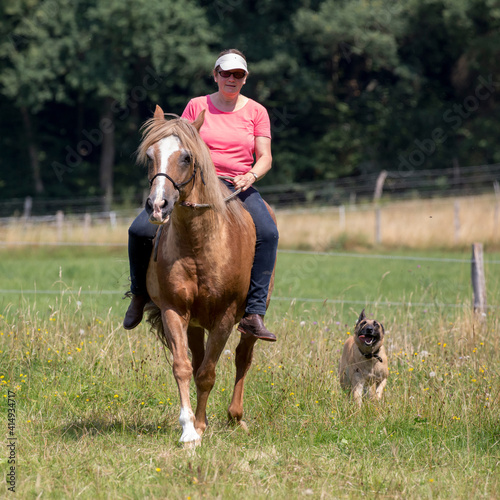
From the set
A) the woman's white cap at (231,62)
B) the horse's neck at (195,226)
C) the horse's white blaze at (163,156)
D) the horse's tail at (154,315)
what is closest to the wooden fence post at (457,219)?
the horse's tail at (154,315)

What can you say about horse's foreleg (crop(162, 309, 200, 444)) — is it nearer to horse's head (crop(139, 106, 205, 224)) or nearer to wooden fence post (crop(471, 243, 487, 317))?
horse's head (crop(139, 106, 205, 224))

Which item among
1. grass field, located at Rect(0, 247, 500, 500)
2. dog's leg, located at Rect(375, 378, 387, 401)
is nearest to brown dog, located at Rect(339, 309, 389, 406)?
dog's leg, located at Rect(375, 378, 387, 401)

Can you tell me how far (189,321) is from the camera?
5250mm

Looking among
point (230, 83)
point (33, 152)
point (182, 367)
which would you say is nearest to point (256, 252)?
point (182, 367)

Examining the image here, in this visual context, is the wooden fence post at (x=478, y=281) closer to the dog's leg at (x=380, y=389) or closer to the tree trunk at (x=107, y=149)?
the dog's leg at (x=380, y=389)

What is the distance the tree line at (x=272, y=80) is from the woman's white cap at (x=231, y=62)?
2933 cm

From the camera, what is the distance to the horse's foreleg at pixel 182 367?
482cm

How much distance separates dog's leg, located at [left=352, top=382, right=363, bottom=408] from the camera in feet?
19.9

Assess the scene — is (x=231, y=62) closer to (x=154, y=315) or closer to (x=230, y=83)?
(x=230, y=83)

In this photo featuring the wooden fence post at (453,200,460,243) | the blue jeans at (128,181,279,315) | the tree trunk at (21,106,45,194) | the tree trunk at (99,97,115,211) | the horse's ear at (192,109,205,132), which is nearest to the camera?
the horse's ear at (192,109,205,132)

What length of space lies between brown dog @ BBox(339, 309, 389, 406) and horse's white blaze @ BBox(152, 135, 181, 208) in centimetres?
265

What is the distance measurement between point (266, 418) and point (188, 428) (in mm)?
1039

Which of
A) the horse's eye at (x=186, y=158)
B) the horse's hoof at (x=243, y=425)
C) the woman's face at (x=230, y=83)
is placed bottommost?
the horse's hoof at (x=243, y=425)

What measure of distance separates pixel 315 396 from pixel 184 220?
2.02 meters
